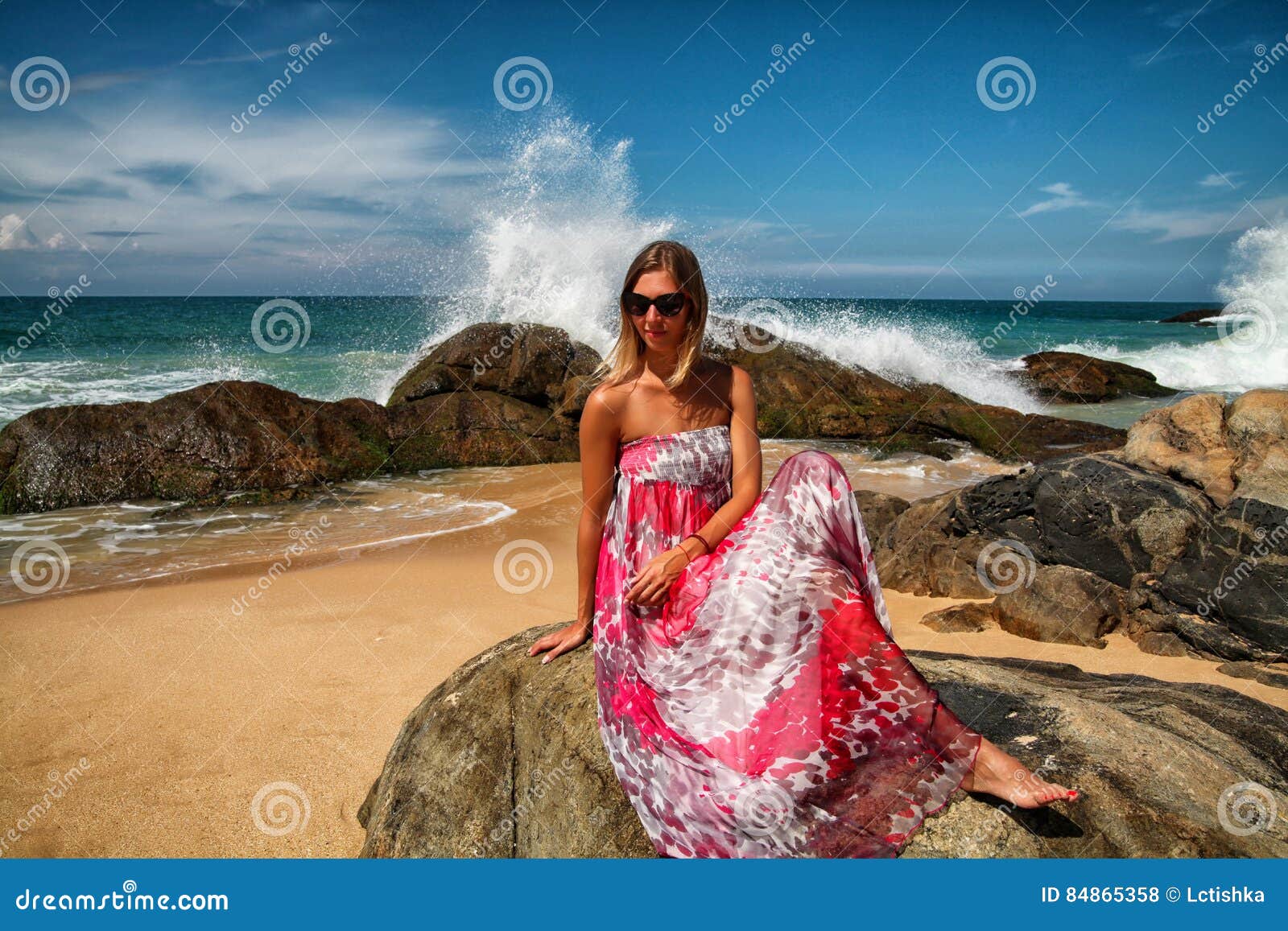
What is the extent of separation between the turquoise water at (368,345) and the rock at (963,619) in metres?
4.82

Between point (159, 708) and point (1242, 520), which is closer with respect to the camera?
point (159, 708)

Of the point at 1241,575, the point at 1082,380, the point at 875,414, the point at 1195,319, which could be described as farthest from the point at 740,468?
the point at 1195,319

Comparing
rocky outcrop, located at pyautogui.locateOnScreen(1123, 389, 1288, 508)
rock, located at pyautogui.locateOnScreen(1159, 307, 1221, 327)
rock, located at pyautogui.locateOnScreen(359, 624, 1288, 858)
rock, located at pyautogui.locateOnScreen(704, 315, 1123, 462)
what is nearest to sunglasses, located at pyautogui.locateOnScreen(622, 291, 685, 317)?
rock, located at pyautogui.locateOnScreen(359, 624, 1288, 858)

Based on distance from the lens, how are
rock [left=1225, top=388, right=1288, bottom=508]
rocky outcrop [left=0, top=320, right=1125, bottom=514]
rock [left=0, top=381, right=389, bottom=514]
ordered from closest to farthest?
rock [left=1225, top=388, right=1288, bottom=508], rock [left=0, top=381, right=389, bottom=514], rocky outcrop [left=0, top=320, right=1125, bottom=514]

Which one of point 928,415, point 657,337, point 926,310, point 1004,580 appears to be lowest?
point 1004,580

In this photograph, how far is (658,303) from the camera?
3172 mm

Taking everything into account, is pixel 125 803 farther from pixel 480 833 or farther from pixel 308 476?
pixel 308 476

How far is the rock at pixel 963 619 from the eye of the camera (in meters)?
6.03

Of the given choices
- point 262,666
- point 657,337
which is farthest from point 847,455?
point 657,337

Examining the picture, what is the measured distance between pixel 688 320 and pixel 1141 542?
178 inches

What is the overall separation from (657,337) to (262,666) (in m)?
3.85

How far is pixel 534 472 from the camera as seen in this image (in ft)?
38.7

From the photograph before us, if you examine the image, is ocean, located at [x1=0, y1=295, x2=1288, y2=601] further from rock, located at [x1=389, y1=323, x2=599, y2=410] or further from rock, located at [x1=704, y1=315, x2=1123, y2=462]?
rock, located at [x1=389, y1=323, x2=599, y2=410]

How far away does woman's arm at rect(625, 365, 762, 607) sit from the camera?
288 cm
